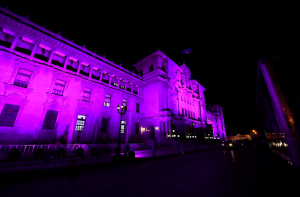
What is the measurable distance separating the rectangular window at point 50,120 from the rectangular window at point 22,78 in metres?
4.08

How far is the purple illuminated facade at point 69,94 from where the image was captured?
13.4 meters

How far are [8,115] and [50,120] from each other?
3.58 m

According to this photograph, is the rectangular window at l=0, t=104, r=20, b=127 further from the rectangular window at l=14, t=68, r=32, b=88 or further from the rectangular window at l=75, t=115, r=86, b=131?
the rectangular window at l=75, t=115, r=86, b=131

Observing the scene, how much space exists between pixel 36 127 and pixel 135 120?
50.4ft

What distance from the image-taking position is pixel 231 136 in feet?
266

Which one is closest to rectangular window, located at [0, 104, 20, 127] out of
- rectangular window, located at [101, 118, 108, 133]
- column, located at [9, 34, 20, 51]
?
column, located at [9, 34, 20, 51]

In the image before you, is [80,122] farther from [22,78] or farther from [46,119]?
[22,78]

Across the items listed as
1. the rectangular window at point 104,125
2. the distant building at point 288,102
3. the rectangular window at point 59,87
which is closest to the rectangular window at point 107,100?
the rectangular window at point 104,125

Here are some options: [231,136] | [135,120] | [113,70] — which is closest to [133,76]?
[113,70]

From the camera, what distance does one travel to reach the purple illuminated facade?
13.4 meters

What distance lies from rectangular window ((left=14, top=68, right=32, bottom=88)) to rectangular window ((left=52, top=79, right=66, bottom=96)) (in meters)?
2.71

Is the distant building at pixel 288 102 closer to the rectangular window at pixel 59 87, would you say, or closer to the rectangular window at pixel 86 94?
the rectangular window at pixel 86 94

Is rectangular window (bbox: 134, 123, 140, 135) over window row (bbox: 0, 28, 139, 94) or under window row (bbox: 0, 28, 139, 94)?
under

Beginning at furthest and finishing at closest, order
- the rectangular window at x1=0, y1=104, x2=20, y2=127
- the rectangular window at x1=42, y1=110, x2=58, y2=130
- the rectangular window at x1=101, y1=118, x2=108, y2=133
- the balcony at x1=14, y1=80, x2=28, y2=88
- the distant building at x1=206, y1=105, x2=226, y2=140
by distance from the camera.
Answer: the distant building at x1=206, y1=105, x2=226, y2=140 < the rectangular window at x1=101, y1=118, x2=108, y2=133 < the rectangular window at x1=42, y1=110, x2=58, y2=130 < the balcony at x1=14, y1=80, x2=28, y2=88 < the rectangular window at x1=0, y1=104, x2=20, y2=127
